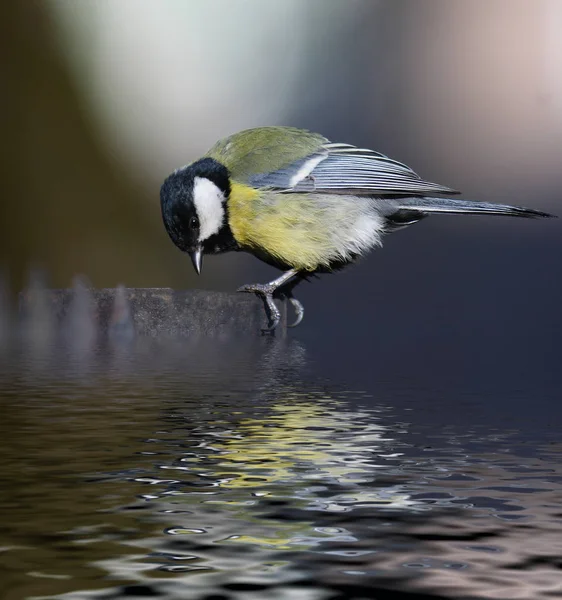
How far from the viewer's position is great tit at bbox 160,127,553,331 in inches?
132

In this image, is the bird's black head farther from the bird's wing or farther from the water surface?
the water surface

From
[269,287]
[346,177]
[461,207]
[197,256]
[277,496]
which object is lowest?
[277,496]

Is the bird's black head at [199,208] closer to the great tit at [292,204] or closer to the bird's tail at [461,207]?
the great tit at [292,204]

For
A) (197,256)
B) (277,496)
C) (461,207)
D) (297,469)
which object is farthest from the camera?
(197,256)

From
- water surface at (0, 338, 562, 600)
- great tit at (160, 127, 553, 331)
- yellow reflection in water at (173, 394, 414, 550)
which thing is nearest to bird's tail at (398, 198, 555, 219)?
great tit at (160, 127, 553, 331)

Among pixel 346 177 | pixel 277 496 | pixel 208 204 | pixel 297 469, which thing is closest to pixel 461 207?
pixel 346 177

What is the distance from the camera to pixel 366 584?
897mm

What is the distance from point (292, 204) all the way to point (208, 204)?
27 cm

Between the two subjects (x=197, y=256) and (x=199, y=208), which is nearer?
(x=199, y=208)

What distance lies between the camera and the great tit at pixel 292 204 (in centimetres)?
337

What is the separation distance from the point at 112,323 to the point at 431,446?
397cm

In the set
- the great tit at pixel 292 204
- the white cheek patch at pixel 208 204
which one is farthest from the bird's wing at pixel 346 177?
the white cheek patch at pixel 208 204

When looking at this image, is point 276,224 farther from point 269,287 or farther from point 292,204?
point 269,287

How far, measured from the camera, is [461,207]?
3.33 m
